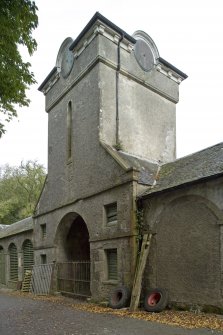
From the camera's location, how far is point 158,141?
717 inches

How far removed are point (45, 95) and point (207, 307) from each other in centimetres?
1594

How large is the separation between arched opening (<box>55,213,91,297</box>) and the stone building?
0.21 ft

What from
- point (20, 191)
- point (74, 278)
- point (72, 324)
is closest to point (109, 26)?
point (74, 278)

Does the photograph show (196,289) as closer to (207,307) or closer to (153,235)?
(207,307)

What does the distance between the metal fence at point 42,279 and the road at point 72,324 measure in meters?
5.67

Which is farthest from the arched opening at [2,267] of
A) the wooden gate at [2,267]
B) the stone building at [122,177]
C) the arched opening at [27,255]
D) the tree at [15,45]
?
the tree at [15,45]

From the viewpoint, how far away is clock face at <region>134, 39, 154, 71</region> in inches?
711

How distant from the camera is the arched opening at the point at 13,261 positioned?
24.8 metres

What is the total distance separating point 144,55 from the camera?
1848 cm

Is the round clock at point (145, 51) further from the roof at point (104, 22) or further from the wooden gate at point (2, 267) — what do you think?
the wooden gate at point (2, 267)

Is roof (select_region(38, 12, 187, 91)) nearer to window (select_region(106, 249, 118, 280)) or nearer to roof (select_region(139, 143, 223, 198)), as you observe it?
roof (select_region(139, 143, 223, 198))

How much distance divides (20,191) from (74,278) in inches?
1284

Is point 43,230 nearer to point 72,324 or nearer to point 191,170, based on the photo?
Answer: point 191,170

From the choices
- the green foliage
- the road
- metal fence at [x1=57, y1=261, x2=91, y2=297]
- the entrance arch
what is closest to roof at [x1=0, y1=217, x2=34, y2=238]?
the entrance arch
